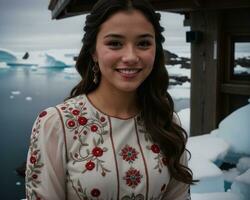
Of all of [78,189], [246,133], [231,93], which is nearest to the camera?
[78,189]

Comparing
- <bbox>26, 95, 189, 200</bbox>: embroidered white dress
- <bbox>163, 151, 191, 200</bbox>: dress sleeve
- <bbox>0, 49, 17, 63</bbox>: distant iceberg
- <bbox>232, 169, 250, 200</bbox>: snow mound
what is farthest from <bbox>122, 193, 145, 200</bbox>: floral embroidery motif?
<bbox>0, 49, 17, 63</bbox>: distant iceberg

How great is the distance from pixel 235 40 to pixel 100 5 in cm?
328

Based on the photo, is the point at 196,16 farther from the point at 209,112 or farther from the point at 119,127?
the point at 119,127

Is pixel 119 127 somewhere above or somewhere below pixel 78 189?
above

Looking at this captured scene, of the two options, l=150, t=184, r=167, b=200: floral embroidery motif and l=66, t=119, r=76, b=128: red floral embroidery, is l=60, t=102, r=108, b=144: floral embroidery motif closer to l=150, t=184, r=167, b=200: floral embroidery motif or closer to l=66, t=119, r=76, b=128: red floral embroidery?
l=66, t=119, r=76, b=128: red floral embroidery

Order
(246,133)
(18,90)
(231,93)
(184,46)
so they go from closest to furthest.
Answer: (18,90), (246,133), (184,46), (231,93)

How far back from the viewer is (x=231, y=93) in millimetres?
3961

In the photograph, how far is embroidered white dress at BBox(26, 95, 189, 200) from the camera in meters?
0.80

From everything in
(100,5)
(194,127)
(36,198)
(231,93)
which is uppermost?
(100,5)

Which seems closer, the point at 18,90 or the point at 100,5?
the point at 100,5

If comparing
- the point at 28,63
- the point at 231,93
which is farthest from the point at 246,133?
the point at 28,63

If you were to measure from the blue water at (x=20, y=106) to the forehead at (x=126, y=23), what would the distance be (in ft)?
7.77

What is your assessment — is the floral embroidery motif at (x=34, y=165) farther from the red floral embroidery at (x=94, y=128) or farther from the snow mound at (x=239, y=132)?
the snow mound at (x=239, y=132)

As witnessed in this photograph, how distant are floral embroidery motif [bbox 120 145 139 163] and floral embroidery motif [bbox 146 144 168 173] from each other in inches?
1.5
